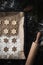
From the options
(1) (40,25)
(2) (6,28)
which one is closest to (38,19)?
(1) (40,25)

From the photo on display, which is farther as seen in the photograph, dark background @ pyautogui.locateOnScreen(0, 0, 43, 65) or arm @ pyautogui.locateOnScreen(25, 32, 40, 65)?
dark background @ pyautogui.locateOnScreen(0, 0, 43, 65)

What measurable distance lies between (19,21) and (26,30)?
86 millimetres

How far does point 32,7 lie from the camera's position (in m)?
1.38

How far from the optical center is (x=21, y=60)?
54.5 inches

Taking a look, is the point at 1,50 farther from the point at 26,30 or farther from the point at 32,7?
the point at 32,7

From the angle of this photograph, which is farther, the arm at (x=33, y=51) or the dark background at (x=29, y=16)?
the dark background at (x=29, y=16)

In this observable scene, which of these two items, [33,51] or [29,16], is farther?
[29,16]

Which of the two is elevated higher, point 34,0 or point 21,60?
point 34,0

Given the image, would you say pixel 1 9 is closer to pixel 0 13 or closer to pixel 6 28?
pixel 0 13

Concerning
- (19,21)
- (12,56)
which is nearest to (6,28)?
(19,21)

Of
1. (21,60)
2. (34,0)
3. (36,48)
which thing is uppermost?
(34,0)

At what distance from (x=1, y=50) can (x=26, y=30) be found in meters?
0.24

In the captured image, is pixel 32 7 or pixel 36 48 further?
pixel 32 7

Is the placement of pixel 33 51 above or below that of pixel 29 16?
below
